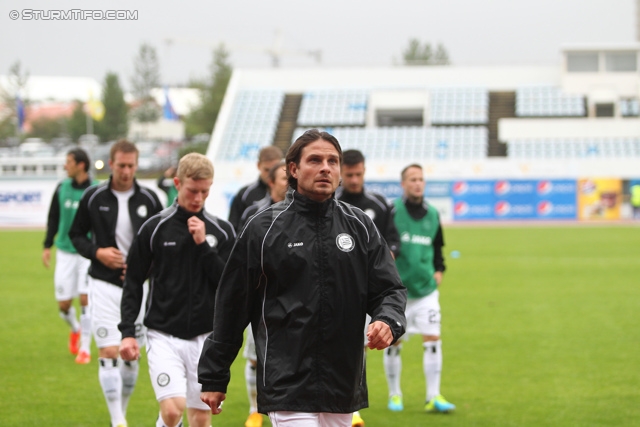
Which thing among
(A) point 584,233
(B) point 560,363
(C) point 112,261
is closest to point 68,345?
(C) point 112,261

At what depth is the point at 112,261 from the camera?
673 centimetres

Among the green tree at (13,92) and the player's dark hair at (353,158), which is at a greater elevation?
the green tree at (13,92)

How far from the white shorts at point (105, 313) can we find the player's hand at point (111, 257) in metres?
0.25

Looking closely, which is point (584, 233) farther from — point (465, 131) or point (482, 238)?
point (465, 131)

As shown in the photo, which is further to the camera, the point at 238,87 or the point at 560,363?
the point at 238,87

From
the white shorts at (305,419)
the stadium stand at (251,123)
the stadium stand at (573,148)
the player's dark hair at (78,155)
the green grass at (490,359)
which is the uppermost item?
the stadium stand at (251,123)

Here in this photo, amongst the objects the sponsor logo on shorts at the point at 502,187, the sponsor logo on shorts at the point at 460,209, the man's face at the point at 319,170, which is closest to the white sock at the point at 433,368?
the man's face at the point at 319,170

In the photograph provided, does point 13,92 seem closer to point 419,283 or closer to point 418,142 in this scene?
point 418,142

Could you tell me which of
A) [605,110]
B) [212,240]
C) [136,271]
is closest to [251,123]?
[605,110]

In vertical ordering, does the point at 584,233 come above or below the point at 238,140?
below

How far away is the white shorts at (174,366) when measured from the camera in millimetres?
5422

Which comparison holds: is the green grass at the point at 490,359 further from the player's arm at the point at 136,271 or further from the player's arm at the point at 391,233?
the player's arm at the point at 136,271

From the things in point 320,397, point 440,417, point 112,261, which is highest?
point 112,261

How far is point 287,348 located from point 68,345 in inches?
329
